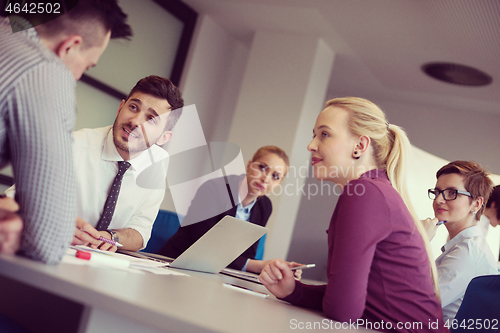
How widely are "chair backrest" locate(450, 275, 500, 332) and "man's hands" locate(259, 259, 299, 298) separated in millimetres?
618

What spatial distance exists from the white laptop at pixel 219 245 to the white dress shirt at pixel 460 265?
2.96ft

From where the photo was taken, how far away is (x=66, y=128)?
872mm

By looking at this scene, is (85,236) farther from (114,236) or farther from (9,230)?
(9,230)

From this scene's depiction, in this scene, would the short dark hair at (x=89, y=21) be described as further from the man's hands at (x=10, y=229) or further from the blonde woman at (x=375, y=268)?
the blonde woman at (x=375, y=268)

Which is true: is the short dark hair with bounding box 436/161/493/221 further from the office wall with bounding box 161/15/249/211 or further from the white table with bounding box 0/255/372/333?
the office wall with bounding box 161/15/249/211

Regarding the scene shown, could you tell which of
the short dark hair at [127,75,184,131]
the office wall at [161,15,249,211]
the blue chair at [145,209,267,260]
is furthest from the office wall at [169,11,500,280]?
the short dark hair at [127,75,184,131]

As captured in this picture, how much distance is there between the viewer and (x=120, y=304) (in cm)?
70

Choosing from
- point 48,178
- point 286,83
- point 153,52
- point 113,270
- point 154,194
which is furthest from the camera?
point 286,83

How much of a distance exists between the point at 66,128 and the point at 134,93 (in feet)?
4.00

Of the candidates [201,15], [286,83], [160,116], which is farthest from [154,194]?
[201,15]

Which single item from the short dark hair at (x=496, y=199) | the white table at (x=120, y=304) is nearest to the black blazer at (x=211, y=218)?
the white table at (x=120, y=304)

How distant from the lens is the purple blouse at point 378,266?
1.06 meters

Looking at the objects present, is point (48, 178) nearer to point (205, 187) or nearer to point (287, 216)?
point (205, 187)

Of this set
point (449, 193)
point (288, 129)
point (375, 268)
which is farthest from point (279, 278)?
point (288, 129)
